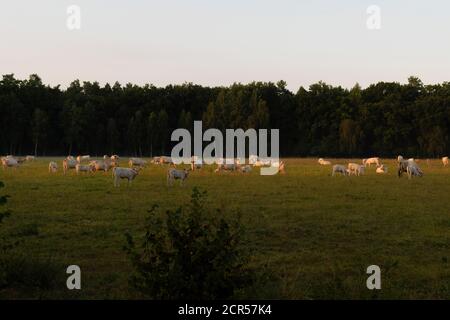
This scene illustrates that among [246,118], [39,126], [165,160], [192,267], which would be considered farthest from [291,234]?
[246,118]

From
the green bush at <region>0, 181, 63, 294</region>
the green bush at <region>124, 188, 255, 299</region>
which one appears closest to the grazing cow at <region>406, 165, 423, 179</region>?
the green bush at <region>0, 181, 63, 294</region>

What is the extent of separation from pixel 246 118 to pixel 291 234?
9260cm

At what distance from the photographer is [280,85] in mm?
118188

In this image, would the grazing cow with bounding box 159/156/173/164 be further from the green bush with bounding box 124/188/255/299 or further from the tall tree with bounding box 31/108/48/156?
the green bush with bounding box 124/188/255/299

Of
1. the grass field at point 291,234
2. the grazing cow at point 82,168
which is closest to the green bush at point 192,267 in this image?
the grass field at point 291,234

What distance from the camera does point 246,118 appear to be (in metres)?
106

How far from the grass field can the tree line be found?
246 feet

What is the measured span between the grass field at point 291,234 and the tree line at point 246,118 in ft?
246

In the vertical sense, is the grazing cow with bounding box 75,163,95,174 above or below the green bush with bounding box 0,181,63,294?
above

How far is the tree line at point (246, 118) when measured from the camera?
96.4m

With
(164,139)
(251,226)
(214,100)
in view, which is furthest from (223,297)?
(214,100)

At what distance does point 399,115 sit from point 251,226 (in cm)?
9226

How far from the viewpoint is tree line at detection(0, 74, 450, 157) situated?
96.4 m
